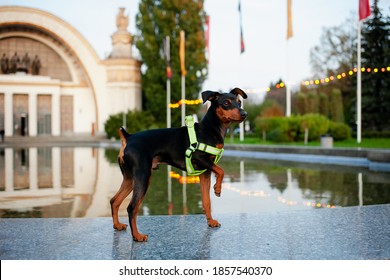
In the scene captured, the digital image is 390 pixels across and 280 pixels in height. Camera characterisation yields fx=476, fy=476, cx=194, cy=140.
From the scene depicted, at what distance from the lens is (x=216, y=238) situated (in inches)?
→ 165

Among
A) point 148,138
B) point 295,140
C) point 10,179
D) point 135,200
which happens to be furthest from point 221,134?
point 295,140

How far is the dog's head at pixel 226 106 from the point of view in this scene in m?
4.11

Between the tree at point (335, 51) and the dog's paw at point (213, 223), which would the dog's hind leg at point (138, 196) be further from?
the tree at point (335, 51)

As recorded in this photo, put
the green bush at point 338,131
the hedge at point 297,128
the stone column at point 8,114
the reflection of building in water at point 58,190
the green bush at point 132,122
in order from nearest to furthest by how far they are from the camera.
Answer: 1. the reflection of building in water at point 58,190
2. the hedge at point 297,128
3. the green bush at point 338,131
4. the green bush at point 132,122
5. the stone column at point 8,114

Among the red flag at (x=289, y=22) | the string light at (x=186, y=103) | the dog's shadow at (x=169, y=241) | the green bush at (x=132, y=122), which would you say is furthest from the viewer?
the green bush at (x=132, y=122)

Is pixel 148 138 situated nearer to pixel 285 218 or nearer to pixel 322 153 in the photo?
pixel 285 218

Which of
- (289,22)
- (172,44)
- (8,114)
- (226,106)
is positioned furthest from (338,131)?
(8,114)

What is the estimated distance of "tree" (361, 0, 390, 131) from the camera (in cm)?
3050

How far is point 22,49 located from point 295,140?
28128mm

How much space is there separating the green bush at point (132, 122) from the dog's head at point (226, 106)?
101 feet

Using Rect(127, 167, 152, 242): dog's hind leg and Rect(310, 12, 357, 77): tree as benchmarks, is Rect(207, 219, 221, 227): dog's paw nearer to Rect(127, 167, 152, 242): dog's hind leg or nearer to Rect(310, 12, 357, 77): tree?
Rect(127, 167, 152, 242): dog's hind leg

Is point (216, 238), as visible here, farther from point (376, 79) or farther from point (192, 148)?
point (376, 79)

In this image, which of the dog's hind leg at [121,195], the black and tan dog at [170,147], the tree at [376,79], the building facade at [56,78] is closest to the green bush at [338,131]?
the tree at [376,79]

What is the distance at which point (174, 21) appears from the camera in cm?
3469
